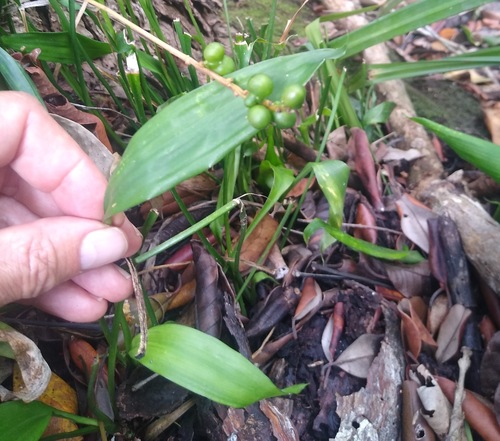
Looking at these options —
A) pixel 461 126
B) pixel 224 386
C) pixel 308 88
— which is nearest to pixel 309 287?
pixel 224 386

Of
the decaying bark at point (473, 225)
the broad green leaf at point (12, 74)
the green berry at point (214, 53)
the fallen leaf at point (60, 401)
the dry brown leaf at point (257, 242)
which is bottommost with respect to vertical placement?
the decaying bark at point (473, 225)

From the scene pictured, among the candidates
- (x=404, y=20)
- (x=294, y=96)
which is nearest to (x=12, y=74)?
(x=294, y=96)

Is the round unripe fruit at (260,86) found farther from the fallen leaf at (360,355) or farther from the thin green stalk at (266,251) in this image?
the fallen leaf at (360,355)

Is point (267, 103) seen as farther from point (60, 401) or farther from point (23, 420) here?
point (60, 401)

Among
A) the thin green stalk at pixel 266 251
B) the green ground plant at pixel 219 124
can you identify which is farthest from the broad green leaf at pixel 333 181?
the thin green stalk at pixel 266 251

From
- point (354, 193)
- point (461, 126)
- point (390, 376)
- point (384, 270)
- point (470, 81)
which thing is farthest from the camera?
point (470, 81)

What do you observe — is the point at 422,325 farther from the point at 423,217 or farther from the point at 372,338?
the point at 423,217
